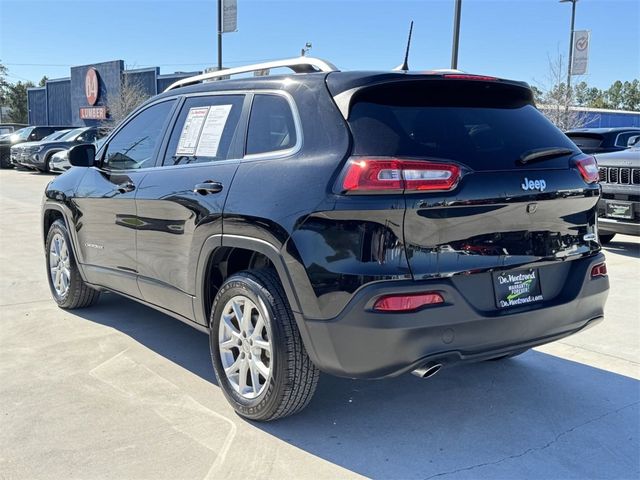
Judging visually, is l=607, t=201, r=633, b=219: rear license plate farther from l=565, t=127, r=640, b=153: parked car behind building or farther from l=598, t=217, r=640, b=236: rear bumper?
l=565, t=127, r=640, b=153: parked car behind building

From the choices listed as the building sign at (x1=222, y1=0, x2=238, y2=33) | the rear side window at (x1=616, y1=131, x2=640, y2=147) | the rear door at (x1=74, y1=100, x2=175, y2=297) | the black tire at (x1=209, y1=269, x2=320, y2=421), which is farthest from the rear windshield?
the building sign at (x1=222, y1=0, x2=238, y2=33)

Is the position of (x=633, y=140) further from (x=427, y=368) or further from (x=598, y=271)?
(x=427, y=368)

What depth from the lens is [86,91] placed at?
131 feet

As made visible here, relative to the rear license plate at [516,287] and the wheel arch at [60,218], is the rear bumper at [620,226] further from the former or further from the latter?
the wheel arch at [60,218]

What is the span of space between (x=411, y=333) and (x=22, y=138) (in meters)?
27.3

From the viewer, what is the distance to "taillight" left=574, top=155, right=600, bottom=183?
3473mm

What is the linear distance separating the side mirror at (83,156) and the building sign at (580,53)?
2208 centimetres

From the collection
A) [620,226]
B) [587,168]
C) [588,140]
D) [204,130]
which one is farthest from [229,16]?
[587,168]

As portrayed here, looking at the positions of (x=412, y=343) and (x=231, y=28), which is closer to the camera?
(x=412, y=343)

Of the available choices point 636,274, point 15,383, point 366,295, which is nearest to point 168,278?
point 15,383

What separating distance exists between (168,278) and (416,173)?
2.01m

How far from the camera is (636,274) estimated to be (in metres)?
7.26

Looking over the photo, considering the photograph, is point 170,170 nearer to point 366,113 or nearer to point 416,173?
point 366,113

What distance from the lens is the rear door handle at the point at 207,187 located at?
3598 mm
